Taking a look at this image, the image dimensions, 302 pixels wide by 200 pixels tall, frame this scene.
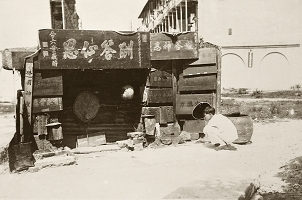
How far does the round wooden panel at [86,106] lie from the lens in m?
8.97

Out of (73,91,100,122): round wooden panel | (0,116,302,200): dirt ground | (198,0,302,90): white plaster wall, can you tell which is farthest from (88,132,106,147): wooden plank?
(198,0,302,90): white plaster wall

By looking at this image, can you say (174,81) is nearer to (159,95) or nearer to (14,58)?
(159,95)

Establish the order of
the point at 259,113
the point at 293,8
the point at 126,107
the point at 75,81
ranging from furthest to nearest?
the point at 293,8, the point at 259,113, the point at 126,107, the point at 75,81

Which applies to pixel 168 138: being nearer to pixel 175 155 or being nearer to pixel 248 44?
pixel 175 155

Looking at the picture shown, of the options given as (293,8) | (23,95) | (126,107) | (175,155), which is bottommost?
(175,155)

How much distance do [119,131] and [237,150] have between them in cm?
404

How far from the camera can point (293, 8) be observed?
108 feet

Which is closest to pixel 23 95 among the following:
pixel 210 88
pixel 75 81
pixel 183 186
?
pixel 75 81

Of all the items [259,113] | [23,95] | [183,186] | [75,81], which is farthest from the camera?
[259,113]

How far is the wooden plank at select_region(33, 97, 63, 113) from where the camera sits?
24.8 feet

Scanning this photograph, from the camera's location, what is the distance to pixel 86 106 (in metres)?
9.08

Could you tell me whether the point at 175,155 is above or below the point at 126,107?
below

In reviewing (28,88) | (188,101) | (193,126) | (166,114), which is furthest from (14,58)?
(193,126)

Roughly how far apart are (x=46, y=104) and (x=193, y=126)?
15.7 feet
